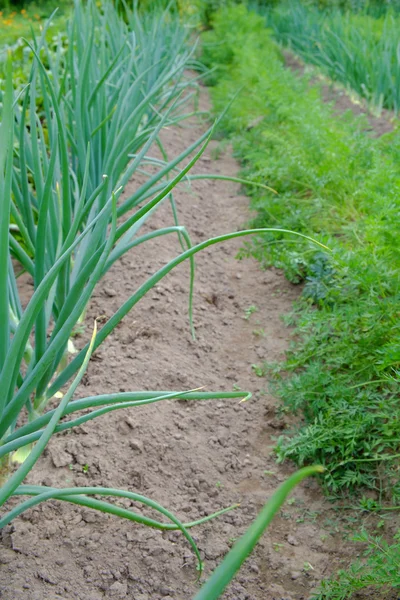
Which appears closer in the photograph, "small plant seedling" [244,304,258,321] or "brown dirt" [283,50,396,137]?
"small plant seedling" [244,304,258,321]

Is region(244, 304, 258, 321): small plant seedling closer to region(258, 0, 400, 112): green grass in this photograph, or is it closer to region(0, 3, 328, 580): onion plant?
region(0, 3, 328, 580): onion plant

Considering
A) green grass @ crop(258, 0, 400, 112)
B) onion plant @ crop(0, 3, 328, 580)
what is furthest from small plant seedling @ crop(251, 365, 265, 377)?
green grass @ crop(258, 0, 400, 112)

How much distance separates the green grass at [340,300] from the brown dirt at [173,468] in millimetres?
112

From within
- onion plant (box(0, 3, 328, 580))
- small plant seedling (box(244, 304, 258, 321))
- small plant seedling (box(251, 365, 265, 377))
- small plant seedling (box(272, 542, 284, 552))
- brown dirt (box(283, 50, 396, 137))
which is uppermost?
onion plant (box(0, 3, 328, 580))

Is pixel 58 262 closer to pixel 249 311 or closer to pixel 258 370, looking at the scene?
pixel 258 370

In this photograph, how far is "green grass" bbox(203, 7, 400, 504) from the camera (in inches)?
60.9

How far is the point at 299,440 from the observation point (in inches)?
64.0

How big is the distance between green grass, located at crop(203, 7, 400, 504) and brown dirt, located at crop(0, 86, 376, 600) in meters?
0.11

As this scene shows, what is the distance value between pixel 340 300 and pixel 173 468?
762 millimetres

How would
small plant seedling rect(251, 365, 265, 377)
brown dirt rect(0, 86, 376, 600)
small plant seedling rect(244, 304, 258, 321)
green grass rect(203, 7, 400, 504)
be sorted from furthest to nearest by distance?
small plant seedling rect(244, 304, 258, 321) → small plant seedling rect(251, 365, 265, 377) → green grass rect(203, 7, 400, 504) → brown dirt rect(0, 86, 376, 600)

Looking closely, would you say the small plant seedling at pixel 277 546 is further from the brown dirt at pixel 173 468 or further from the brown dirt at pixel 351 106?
the brown dirt at pixel 351 106

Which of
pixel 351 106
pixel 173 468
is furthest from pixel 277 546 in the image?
pixel 351 106

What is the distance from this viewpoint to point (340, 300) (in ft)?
6.41

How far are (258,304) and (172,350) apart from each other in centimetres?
58
